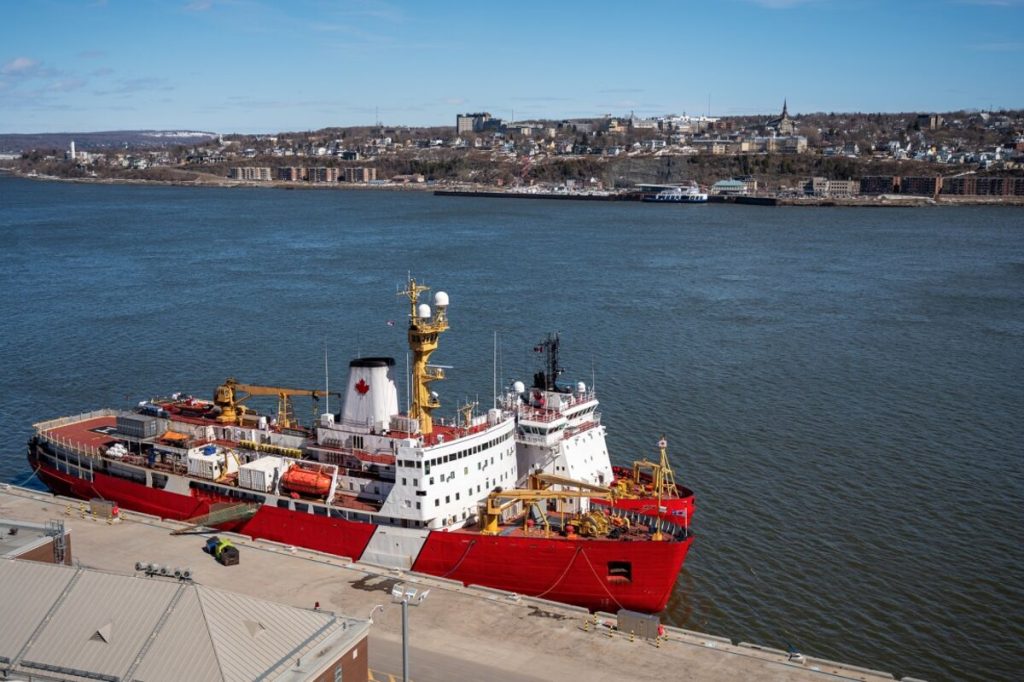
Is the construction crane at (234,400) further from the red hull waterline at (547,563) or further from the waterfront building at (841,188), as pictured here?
the waterfront building at (841,188)

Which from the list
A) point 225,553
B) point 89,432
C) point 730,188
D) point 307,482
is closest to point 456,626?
point 225,553

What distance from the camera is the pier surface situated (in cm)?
1664

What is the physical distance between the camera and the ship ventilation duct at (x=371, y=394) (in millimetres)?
23781

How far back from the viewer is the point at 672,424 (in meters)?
33.8

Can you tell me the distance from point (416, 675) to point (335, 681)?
11.1 ft

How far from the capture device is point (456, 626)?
18.2m

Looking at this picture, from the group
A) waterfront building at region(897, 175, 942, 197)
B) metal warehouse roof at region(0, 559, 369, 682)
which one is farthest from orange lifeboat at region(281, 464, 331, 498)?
waterfront building at region(897, 175, 942, 197)

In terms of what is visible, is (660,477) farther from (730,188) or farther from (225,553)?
(730,188)

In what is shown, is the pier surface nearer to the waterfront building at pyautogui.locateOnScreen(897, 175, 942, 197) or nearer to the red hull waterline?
the red hull waterline

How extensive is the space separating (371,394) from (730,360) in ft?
78.3

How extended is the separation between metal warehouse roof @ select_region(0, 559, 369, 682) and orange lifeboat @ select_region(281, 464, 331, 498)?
358 inches

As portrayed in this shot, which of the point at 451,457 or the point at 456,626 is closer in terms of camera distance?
the point at 456,626

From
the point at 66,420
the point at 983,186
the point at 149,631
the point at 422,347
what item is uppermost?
the point at 983,186

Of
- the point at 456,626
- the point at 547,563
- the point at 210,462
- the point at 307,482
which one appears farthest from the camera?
the point at 210,462
